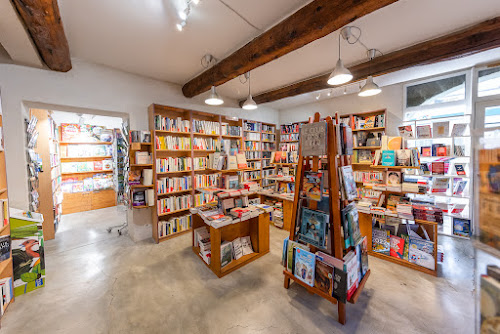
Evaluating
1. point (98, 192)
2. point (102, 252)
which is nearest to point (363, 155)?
point (102, 252)

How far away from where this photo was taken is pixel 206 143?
13.3 ft

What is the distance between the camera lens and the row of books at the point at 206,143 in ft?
12.7

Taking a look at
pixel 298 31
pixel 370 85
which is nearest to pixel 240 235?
pixel 298 31

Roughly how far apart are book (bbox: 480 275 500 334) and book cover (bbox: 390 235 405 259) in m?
2.22

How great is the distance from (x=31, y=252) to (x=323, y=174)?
3.44 meters

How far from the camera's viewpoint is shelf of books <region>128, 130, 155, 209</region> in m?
3.10

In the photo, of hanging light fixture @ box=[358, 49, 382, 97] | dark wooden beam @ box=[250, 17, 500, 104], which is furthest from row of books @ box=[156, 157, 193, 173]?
→ hanging light fixture @ box=[358, 49, 382, 97]

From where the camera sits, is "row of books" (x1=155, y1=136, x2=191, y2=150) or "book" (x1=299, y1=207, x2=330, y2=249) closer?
"book" (x1=299, y1=207, x2=330, y2=249)

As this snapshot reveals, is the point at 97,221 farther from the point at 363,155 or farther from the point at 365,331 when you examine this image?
the point at 363,155

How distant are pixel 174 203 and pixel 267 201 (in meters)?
1.98

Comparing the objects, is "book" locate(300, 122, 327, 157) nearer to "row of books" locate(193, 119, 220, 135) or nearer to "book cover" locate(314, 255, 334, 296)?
"book cover" locate(314, 255, 334, 296)

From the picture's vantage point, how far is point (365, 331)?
158 centimetres

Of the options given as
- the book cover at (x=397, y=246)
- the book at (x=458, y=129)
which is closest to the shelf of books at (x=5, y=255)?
the book cover at (x=397, y=246)

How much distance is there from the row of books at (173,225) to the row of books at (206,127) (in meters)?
1.78
